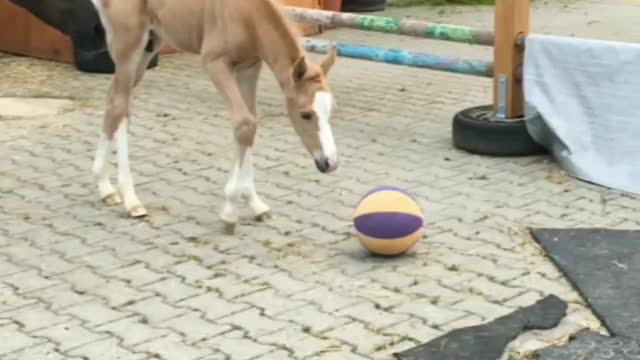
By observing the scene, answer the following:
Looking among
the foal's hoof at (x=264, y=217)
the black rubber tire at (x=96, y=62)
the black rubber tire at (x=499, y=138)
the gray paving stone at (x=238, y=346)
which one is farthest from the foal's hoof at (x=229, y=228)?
the black rubber tire at (x=96, y=62)

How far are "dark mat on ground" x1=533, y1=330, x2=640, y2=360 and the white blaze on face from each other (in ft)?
4.76

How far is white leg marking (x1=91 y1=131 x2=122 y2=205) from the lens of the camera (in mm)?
6270

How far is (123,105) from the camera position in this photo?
20.1 feet

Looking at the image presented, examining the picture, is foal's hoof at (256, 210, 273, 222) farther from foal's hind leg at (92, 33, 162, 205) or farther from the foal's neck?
foal's hind leg at (92, 33, 162, 205)

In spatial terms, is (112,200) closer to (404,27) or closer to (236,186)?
(236,186)

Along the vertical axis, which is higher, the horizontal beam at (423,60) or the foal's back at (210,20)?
the foal's back at (210,20)

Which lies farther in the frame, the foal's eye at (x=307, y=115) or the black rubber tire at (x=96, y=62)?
the black rubber tire at (x=96, y=62)

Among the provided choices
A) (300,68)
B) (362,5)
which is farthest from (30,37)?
(300,68)

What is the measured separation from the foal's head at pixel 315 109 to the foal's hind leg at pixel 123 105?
1.17 meters

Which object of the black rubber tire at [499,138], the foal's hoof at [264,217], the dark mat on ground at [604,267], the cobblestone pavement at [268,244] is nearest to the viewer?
the cobblestone pavement at [268,244]

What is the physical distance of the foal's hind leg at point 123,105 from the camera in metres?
6.00

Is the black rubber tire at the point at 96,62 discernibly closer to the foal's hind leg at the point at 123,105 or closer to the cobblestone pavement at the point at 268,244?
the cobblestone pavement at the point at 268,244

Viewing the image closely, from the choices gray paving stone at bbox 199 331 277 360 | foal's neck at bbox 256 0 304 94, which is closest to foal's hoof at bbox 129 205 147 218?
foal's neck at bbox 256 0 304 94

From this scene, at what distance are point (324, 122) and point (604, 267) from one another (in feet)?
4.80
